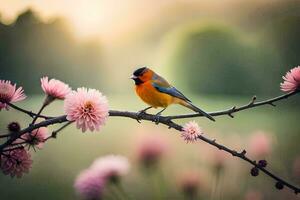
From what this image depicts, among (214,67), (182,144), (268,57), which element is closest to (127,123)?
(182,144)

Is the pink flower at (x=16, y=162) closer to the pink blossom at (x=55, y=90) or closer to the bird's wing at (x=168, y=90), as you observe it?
the pink blossom at (x=55, y=90)

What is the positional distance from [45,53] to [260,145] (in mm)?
514

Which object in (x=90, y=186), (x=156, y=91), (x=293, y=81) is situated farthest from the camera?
(x=156, y=91)

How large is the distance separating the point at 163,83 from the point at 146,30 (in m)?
0.16

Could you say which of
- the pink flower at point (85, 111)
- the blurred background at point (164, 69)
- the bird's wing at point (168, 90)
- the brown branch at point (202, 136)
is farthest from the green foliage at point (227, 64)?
the pink flower at point (85, 111)

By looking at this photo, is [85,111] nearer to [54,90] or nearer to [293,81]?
[54,90]

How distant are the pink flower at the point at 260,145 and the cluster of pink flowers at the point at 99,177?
444 millimetres

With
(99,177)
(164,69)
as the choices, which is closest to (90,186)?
(99,177)

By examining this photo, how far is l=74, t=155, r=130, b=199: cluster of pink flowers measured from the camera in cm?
62

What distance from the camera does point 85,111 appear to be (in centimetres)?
68

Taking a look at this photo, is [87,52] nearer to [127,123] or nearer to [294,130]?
[127,123]

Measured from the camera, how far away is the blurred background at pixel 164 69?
3.37 ft

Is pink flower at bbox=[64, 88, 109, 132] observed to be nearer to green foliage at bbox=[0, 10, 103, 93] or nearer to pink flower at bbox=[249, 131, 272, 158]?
green foliage at bbox=[0, 10, 103, 93]

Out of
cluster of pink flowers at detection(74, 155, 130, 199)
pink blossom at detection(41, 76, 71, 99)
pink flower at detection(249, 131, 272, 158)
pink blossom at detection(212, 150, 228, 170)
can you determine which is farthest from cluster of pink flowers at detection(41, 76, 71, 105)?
pink flower at detection(249, 131, 272, 158)
